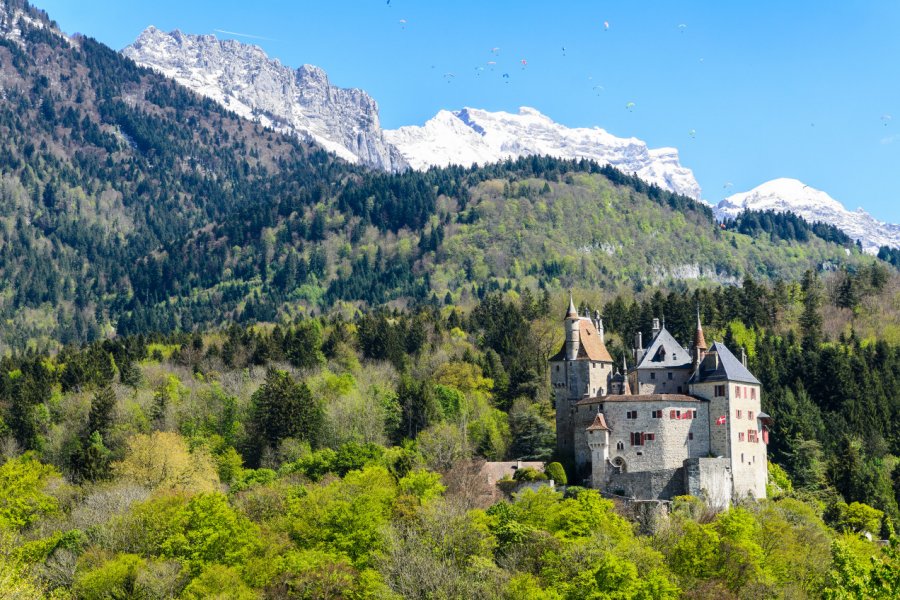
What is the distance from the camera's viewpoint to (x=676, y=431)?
8962 centimetres

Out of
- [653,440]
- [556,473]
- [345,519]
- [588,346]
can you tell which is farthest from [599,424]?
[345,519]

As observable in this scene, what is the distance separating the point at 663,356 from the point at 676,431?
8.32 m

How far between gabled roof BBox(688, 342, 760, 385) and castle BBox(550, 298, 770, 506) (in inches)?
3.1

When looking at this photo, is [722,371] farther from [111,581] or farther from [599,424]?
[111,581]

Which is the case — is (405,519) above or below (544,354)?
below

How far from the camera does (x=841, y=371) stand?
4712 inches

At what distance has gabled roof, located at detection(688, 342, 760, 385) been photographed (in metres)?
91.0

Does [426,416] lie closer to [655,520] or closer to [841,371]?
[655,520]

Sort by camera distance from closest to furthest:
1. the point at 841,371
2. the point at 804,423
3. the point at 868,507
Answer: the point at 868,507
the point at 804,423
the point at 841,371

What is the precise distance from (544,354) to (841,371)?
105ft

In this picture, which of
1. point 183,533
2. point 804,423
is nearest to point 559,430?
point 804,423

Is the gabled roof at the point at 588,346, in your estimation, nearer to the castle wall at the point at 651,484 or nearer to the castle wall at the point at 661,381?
the castle wall at the point at 661,381

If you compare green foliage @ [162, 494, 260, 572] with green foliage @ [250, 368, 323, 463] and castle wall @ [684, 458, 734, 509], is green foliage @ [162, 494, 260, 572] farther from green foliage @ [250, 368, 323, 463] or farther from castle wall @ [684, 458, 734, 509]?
castle wall @ [684, 458, 734, 509]

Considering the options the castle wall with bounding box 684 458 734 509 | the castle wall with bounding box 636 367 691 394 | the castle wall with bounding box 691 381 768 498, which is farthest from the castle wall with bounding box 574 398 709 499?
the castle wall with bounding box 636 367 691 394
